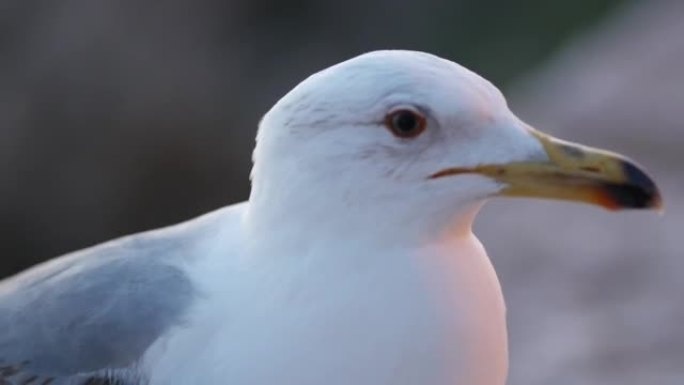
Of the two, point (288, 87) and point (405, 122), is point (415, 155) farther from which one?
point (288, 87)

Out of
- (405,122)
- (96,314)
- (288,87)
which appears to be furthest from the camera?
(288,87)

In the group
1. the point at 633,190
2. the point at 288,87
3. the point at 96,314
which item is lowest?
the point at 96,314

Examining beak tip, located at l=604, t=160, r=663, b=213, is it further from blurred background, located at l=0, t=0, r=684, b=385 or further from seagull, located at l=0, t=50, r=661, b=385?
blurred background, located at l=0, t=0, r=684, b=385

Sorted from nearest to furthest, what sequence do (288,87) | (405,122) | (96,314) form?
1. (405,122)
2. (96,314)
3. (288,87)

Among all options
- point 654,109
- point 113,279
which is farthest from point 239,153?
point 113,279

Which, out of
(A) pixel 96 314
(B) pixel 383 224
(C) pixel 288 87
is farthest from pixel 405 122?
(C) pixel 288 87

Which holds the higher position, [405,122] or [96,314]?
[405,122]

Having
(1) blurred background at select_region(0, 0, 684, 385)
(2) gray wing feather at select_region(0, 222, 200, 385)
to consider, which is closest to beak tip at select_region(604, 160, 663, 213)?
(2) gray wing feather at select_region(0, 222, 200, 385)
